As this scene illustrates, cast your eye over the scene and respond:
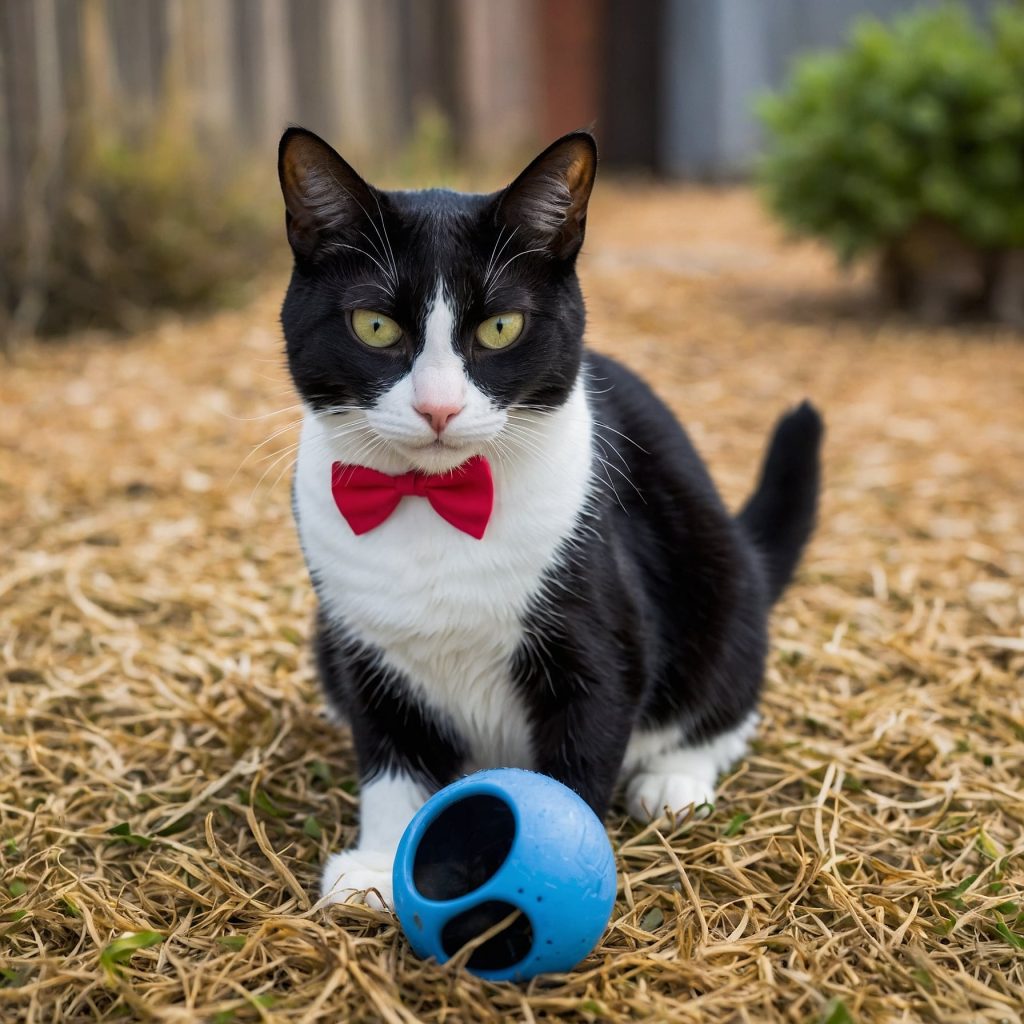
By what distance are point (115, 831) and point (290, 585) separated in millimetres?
977

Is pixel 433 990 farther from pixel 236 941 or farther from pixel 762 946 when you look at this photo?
pixel 762 946

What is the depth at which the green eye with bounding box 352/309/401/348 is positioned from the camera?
61.0 inches

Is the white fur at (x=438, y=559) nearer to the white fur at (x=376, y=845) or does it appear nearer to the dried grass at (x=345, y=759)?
the white fur at (x=376, y=845)

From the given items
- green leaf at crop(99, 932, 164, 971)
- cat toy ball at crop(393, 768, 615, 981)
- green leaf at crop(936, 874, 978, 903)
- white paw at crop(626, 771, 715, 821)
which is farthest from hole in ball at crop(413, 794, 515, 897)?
green leaf at crop(936, 874, 978, 903)

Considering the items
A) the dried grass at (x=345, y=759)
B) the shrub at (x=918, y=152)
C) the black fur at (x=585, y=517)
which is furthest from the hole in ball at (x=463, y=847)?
the shrub at (x=918, y=152)

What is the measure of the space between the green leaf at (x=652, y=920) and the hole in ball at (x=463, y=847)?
0.29m

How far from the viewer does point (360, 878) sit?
164 centimetres

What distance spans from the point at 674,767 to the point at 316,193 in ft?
3.54

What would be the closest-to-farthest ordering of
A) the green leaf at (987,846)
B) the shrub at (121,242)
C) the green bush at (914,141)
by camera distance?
the green leaf at (987,846), the shrub at (121,242), the green bush at (914,141)

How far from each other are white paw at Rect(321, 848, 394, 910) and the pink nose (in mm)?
610

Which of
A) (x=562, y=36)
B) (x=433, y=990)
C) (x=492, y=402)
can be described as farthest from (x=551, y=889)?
(x=562, y=36)

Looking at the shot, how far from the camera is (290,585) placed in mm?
2740

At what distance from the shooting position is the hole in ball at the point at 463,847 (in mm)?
1446

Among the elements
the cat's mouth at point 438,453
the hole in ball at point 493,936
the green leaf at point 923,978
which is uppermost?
the cat's mouth at point 438,453
